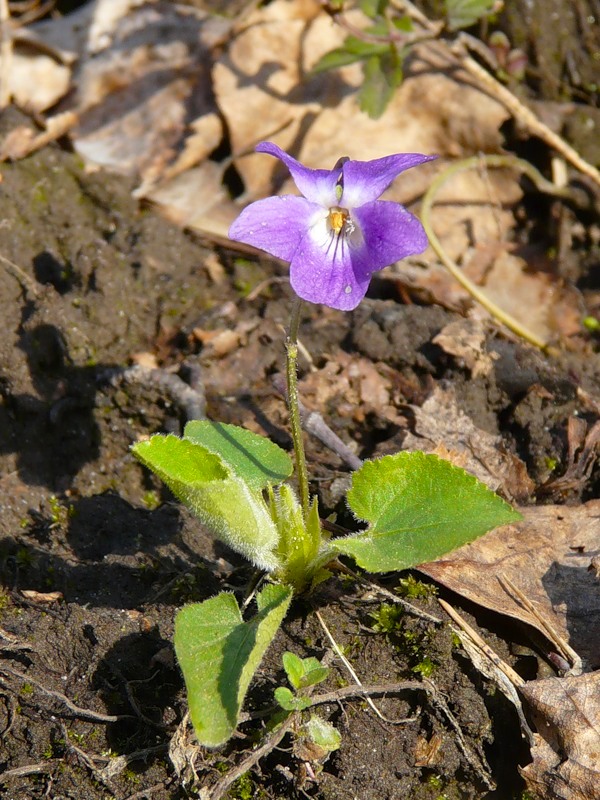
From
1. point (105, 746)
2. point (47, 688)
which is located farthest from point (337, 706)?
point (47, 688)

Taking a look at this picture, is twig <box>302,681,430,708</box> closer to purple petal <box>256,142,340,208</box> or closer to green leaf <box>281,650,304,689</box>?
green leaf <box>281,650,304,689</box>

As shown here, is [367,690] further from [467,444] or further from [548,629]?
[467,444]

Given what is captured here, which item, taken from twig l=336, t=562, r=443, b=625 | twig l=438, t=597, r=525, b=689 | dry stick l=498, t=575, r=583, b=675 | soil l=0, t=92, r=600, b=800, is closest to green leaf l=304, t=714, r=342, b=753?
soil l=0, t=92, r=600, b=800

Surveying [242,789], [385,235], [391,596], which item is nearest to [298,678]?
[242,789]

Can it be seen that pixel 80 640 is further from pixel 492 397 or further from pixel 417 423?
pixel 492 397

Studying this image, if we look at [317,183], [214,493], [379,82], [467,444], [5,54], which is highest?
[317,183]
